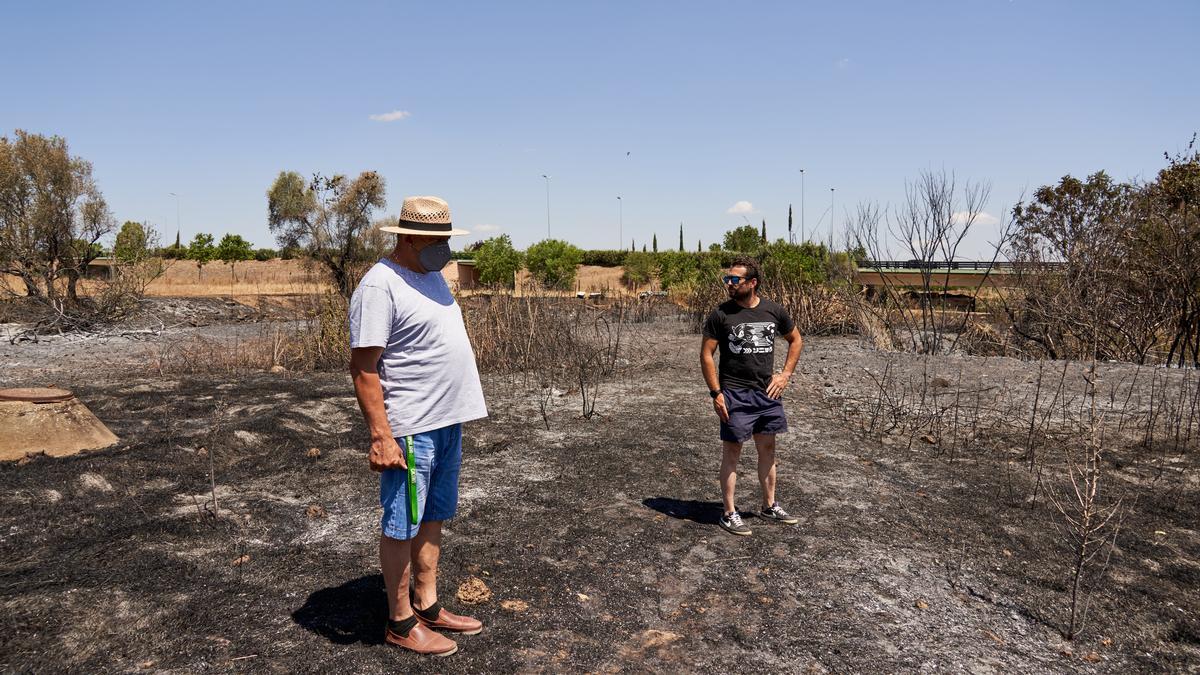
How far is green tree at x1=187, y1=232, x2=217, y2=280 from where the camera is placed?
5347 cm

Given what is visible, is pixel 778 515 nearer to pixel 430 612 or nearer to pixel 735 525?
pixel 735 525

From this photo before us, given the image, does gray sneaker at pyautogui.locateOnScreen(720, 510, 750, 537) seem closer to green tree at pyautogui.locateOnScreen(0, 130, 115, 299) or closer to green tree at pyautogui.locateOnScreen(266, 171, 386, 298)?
green tree at pyautogui.locateOnScreen(0, 130, 115, 299)

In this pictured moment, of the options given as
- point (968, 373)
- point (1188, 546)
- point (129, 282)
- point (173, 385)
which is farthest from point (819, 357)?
point (129, 282)

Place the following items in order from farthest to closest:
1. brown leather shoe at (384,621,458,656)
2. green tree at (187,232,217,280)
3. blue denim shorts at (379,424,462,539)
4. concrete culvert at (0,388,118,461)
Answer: green tree at (187,232,217,280) → concrete culvert at (0,388,118,461) → brown leather shoe at (384,621,458,656) → blue denim shorts at (379,424,462,539)

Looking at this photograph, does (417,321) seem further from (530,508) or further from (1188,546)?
(1188,546)

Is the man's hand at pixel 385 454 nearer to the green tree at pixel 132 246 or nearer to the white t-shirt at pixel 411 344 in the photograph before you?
the white t-shirt at pixel 411 344

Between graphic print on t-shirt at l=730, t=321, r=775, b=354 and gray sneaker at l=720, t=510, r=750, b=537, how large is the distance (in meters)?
0.95

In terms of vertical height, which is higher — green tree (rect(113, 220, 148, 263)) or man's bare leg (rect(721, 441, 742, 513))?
green tree (rect(113, 220, 148, 263))

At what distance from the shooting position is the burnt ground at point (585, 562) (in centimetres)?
317

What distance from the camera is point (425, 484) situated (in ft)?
9.41

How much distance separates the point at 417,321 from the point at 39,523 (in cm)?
Result: 330

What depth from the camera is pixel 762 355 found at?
4.34 m

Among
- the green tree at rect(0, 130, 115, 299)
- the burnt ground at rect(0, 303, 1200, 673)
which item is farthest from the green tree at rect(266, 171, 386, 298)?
the burnt ground at rect(0, 303, 1200, 673)

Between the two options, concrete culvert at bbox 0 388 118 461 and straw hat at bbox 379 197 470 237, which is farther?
concrete culvert at bbox 0 388 118 461
